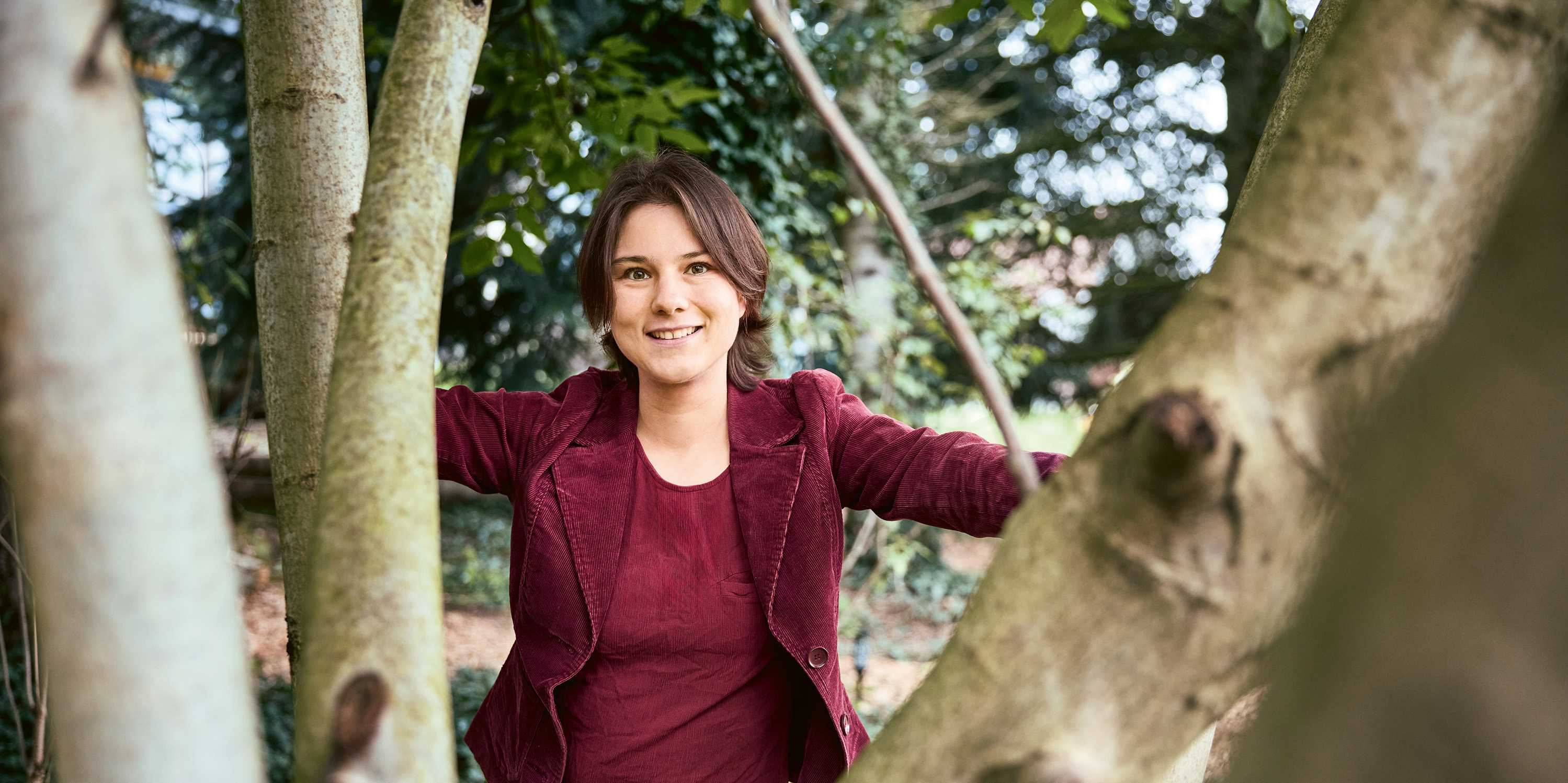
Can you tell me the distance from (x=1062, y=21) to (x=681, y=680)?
1.48 metres

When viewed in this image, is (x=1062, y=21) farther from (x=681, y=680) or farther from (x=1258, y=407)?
(x=1258, y=407)

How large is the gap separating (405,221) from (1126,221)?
10517 millimetres

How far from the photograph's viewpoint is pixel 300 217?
1401mm

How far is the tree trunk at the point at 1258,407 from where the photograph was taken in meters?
0.59

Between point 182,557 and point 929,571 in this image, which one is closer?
point 182,557

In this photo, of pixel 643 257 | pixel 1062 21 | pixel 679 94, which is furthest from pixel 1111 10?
pixel 679 94

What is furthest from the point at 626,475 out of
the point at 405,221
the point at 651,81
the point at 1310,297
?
the point at 651,81

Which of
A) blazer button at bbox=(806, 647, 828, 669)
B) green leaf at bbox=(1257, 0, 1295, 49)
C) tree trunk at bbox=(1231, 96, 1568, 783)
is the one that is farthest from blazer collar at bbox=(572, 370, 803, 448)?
tree trunk at bbox=(1231, 96, 1568, 783)

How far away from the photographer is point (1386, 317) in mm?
592

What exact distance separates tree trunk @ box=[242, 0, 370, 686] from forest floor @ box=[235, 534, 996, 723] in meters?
3.94

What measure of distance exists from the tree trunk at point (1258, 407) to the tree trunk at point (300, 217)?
3.57ft

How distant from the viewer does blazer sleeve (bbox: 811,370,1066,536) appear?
157 cm

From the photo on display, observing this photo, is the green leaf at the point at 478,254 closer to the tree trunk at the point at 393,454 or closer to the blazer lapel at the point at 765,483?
the blazer lapel at the point at 765,483

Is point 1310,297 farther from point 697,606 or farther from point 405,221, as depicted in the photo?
point 697,606
